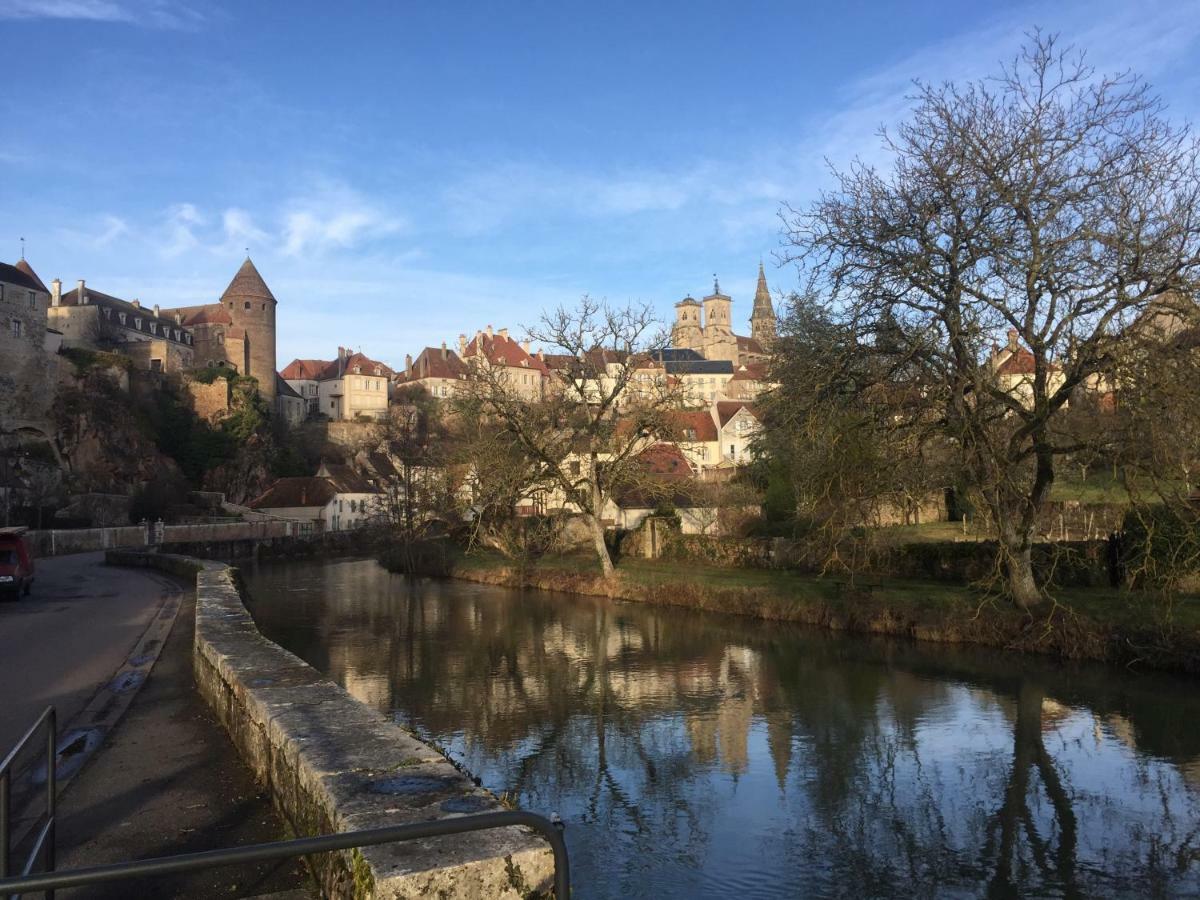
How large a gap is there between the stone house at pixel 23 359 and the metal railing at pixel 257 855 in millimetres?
72943

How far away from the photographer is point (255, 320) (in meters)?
96.9

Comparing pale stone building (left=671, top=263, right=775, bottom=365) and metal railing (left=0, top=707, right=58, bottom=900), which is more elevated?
pale stone building (left=671, top=263, right=775, bottom=365)

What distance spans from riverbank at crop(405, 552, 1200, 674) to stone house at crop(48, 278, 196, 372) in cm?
6725

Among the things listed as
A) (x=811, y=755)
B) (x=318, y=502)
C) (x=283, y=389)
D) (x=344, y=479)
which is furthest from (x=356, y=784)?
(x=283, y=389)

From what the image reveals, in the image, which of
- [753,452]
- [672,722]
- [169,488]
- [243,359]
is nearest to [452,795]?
[672,722]

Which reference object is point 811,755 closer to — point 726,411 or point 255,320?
point 726,411

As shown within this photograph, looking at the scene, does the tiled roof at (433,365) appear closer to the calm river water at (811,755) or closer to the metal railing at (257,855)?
the calm river water at (811,755)

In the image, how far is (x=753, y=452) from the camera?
3922 cm

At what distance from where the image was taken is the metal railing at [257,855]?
92.3 inches

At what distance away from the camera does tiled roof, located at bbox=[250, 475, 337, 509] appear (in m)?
73.1

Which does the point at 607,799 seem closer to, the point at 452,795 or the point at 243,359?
the point at 452,795

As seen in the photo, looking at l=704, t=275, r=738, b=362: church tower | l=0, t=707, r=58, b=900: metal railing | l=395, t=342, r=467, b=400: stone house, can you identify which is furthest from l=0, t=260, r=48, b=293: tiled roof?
l=704, t=275, r=738, b=362: church tower

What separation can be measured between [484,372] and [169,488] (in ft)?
152

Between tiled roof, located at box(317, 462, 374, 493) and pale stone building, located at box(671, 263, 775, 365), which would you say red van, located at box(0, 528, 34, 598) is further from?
pale stone building, located at box(671, 263, 775, 365)
